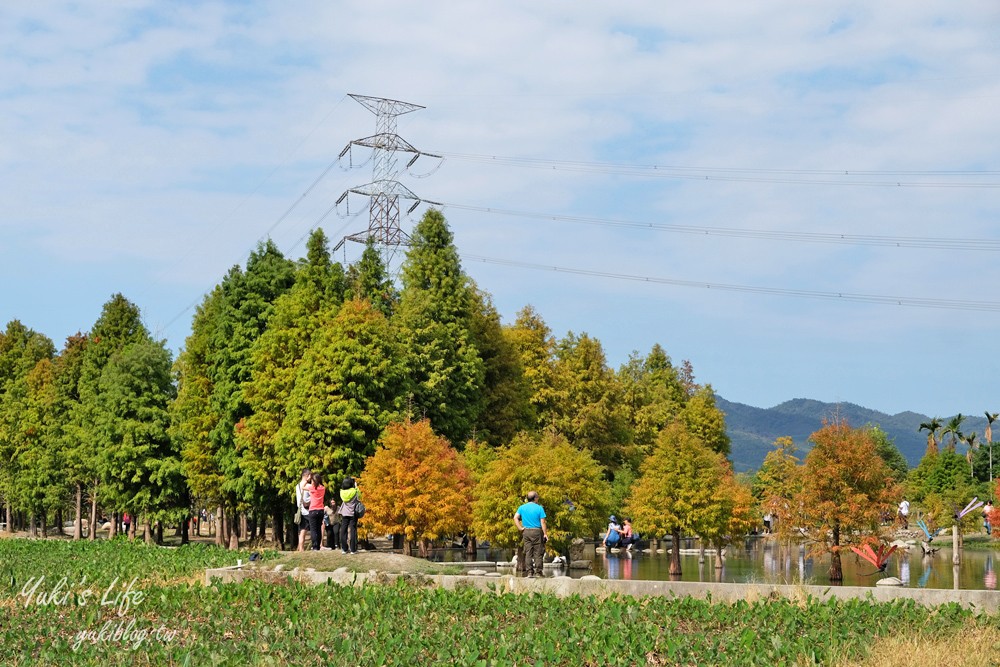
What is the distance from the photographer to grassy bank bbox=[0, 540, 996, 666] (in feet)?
51.0

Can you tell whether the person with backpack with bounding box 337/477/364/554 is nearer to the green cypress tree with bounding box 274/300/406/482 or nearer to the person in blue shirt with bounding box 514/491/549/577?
the person in blue shirt with bounding box 514/491/549/577

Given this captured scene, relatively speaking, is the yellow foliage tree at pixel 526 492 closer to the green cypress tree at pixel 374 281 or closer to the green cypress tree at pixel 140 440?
the green cypress tree at pixel 374 281

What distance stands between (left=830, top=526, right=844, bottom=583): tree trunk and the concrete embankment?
996 inches

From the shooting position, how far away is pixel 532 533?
24391mm

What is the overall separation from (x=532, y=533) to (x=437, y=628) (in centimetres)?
673

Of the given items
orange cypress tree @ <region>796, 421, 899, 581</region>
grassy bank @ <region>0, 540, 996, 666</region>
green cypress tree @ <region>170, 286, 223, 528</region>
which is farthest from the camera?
green cypress tree @ <region>170, 286, 223, 528</region>

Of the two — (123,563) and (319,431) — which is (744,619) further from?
(319,431)

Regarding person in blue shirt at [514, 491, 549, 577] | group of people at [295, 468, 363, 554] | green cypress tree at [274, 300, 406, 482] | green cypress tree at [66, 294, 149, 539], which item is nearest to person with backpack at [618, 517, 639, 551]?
green cypress tree at [274, 300, 406, 482]

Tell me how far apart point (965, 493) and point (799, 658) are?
245 feet

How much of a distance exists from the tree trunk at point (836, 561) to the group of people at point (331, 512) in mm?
22286

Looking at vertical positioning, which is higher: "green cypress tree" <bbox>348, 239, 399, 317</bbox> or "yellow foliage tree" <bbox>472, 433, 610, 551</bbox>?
"green cypress tree" <bbox>348, 239, 399, 317</bbox>

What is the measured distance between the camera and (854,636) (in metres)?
16.2

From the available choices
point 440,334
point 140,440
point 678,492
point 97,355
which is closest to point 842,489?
point 678,492

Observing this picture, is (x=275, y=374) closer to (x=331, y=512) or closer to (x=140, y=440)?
(x=140, y=440)
